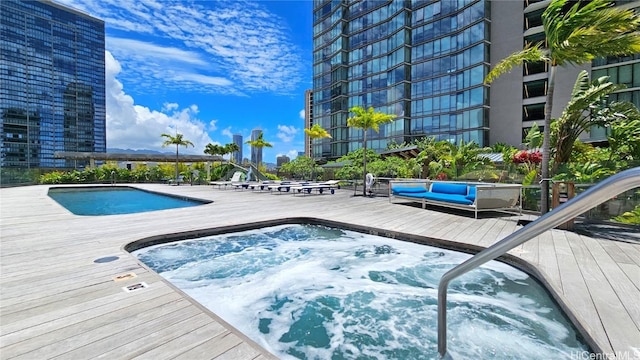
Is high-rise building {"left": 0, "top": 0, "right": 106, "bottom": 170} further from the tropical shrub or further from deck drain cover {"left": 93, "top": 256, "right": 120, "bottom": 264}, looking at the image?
the tropical shrub

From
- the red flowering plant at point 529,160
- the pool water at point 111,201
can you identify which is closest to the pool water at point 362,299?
the red flowering plant at point 529,160

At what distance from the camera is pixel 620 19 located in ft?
16.6

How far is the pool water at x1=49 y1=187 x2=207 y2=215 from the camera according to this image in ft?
35.1

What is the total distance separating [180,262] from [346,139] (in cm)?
3693

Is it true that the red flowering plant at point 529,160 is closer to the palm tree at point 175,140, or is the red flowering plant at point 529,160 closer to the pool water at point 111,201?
the pool water at point 111,201

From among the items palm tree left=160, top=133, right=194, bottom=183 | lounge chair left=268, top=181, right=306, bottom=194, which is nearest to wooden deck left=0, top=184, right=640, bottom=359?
lounge chair left=268, top=181, right=306, bottom=194

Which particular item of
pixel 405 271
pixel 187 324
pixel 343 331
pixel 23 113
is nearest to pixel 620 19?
pixel 405 271

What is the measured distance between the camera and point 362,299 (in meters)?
3.32

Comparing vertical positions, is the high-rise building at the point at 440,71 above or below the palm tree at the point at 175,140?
above

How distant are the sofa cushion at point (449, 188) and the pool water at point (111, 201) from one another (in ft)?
25.9

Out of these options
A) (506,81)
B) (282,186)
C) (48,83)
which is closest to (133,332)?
(282,186)

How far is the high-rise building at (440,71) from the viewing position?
26594 millimetres

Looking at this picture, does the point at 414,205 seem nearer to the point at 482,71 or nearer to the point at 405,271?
the point at 405,271

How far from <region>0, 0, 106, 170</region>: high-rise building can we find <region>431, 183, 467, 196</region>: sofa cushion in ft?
160
